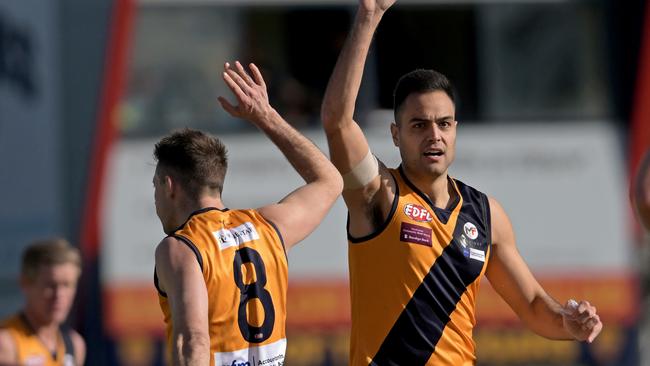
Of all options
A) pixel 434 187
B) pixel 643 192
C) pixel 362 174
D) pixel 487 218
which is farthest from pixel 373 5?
pixel 643 192

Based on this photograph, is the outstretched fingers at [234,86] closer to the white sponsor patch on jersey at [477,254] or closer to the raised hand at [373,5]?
the raised hand at [373,5]

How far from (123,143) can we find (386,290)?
25.6 ft

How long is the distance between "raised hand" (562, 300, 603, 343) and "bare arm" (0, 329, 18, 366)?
325 cm

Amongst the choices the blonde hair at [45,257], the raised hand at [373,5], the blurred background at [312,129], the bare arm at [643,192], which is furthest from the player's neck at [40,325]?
the blurred background at [312,129]

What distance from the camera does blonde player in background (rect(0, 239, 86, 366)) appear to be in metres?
7.17

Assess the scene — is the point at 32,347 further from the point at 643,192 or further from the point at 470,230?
the point at 643,192

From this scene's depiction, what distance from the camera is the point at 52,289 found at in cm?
719

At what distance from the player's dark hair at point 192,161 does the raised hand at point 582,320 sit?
1.55 m

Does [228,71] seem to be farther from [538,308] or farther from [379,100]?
[379,100]

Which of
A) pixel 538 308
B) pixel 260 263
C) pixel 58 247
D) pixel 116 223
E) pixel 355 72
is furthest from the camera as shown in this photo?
pixel 116 223

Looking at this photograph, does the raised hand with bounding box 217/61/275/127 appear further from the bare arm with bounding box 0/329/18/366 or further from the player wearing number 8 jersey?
the bare arm with bounding box 0/329/18/366

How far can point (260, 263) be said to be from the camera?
4922 millimetres

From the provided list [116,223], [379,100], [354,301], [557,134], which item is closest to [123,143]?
[116,223]

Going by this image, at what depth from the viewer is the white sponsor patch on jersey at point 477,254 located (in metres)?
5.62
